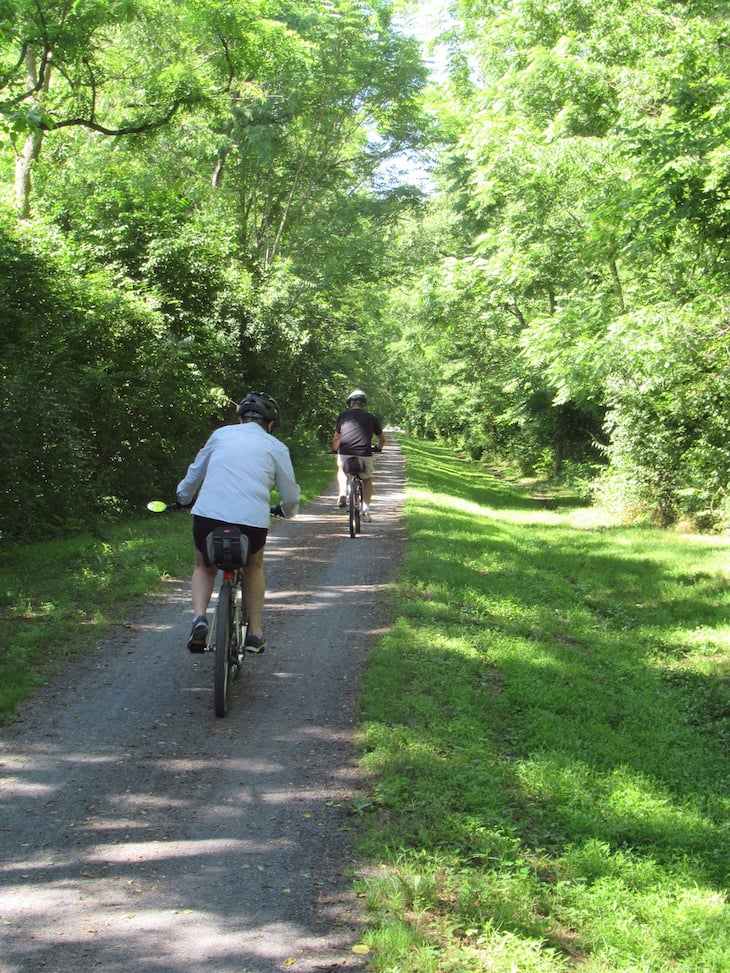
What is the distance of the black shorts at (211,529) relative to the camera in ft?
19.8

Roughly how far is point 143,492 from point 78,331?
311cm

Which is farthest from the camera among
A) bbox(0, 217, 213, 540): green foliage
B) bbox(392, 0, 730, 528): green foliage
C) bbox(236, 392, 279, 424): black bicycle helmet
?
bbox(392, 0, 730, 528): green foliage

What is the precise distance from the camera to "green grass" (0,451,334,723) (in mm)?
6840

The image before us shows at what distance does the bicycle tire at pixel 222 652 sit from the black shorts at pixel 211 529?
0.39m

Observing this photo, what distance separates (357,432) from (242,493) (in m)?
7.55

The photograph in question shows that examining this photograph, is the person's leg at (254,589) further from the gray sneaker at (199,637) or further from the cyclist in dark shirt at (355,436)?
the cyclist in dark shirt at (355,436)

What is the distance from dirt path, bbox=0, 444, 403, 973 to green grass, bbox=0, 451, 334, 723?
0.30 m

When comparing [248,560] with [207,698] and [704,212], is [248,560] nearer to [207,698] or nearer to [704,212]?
[207,698]

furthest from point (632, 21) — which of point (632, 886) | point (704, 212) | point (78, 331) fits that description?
point (632, 886)

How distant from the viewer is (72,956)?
3271mm

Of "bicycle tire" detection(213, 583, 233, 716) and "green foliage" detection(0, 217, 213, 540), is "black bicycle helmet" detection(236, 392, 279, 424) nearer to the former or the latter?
"bicycle tire" detection(213, 583, 233, 716)

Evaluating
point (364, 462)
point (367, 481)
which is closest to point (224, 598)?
point (364, 462)

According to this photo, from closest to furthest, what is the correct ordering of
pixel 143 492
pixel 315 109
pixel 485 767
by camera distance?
1. pixel 485 767
2. pixel 143 492
3. pixel 315 109

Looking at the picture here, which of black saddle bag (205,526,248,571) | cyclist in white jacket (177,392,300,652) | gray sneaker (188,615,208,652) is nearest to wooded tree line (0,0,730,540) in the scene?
cyclist in white jacket (177,392,300,652)
